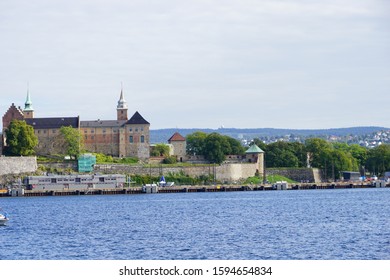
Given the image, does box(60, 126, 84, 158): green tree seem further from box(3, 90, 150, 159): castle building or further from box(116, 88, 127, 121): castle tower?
box(116, 88, 127, 121): castle tower

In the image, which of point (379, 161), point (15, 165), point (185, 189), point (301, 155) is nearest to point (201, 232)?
point (185, 189)

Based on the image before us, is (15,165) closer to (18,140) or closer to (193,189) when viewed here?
(18,140)

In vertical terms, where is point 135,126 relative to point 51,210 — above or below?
above

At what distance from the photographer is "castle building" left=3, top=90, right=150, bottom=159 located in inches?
4313

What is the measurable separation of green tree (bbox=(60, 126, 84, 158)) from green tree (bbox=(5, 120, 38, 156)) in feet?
17.6

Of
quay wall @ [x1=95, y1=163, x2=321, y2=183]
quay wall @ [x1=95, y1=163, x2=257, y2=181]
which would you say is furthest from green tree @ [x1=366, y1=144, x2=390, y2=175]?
quay wall @ [x1=95, y1=163, x2=257, y2=181]

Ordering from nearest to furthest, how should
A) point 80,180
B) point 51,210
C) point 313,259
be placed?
1. point 313,259
2. point 51,210
3. point 80,180

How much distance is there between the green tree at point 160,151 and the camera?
11606 cm

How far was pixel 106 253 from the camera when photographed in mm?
37625

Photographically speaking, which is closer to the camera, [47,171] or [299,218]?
[299,218]

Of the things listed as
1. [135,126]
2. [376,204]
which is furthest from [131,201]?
[135,126]

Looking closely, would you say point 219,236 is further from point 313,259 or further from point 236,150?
point 236,150

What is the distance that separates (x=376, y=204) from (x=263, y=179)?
43.5m

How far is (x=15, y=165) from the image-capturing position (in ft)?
312
